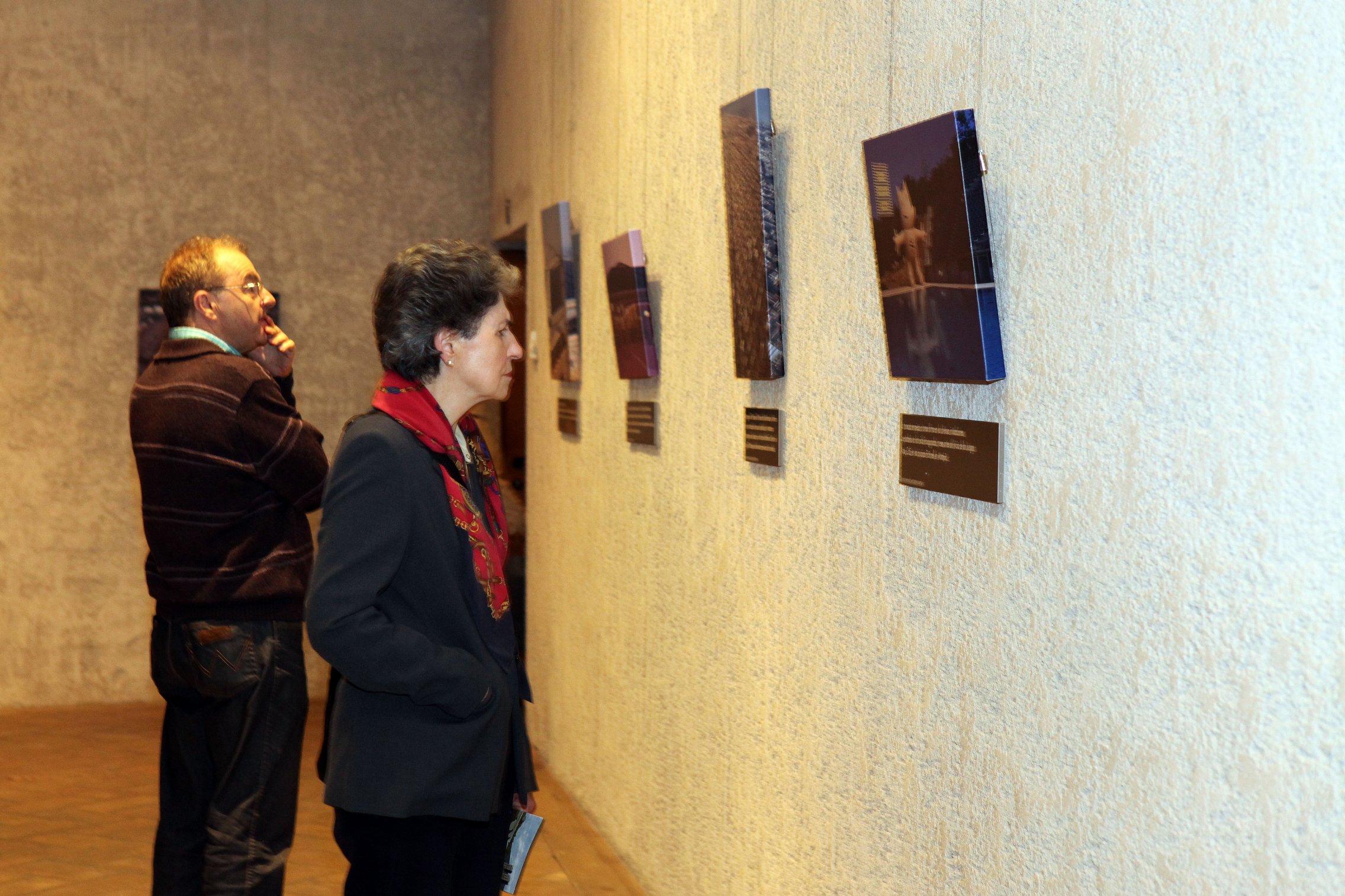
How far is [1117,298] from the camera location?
1825mm

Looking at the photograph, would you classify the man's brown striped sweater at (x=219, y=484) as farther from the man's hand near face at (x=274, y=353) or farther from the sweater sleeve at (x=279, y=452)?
the man's hand near face at (x=274, y=353)

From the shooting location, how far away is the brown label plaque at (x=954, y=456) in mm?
2133

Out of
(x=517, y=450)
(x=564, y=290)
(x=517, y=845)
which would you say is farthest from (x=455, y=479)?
(x=517, y=450)

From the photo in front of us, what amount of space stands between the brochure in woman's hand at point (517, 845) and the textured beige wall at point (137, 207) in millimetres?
5364

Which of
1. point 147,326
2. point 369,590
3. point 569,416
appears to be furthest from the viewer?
point 147,326

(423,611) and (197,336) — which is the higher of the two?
(197,336)

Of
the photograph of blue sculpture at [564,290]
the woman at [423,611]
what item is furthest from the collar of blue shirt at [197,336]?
the photograph of blue sculpture at [564,290]

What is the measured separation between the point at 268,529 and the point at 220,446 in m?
0.25

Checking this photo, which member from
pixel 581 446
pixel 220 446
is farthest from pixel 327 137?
pixel 220 446

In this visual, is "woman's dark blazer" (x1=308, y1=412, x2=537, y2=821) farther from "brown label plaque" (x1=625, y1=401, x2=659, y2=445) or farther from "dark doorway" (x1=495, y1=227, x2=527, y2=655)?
"dark doorway" (x1=495, y1=227, x2=527, y2=655)

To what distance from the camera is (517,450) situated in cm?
769

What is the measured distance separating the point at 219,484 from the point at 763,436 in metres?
1.39

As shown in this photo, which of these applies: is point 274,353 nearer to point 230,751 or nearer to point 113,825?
point 230,751

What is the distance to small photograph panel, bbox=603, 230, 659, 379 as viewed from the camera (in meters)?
4.10
